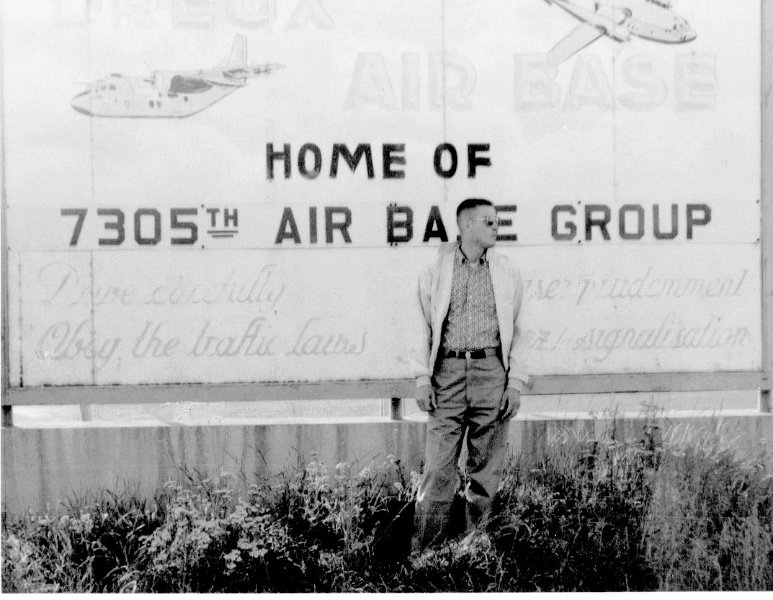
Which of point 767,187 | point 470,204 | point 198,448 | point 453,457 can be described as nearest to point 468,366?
point 453,457

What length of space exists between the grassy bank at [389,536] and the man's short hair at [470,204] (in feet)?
4.43

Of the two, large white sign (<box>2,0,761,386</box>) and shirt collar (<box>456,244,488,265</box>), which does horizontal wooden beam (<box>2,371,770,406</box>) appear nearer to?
large white sign (<box>2,0,761,386</box>)

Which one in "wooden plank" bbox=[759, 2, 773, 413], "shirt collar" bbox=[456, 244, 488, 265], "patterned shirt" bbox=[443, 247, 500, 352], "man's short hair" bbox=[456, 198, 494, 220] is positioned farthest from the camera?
"wooden plank" bbox=[759, 2, 773, 413]

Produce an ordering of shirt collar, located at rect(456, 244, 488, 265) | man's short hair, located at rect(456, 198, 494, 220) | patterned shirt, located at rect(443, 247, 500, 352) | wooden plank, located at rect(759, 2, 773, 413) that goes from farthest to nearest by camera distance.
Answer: wooden plank, located at rect(759, 2, 773, 413) → man's short hair, located at rect(456, 198, 494, 220) → shirt collar, located at rect(456, 244, 488, 265) → patterned shirt, located at rect(443, 247, 500, 352)

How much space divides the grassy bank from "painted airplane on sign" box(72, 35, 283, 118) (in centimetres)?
193

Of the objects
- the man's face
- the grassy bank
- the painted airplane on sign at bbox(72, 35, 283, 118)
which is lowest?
the grassy bank

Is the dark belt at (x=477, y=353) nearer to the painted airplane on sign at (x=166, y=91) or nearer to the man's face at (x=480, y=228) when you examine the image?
the man's face at (x=480, y=228)

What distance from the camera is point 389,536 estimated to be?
5.30m

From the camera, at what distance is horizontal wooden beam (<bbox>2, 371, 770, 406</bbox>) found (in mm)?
5395

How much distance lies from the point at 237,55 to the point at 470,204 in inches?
56.0

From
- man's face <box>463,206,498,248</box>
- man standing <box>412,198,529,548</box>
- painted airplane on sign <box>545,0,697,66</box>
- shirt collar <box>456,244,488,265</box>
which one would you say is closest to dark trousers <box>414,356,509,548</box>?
man standing <box>412,198,529,548</box>

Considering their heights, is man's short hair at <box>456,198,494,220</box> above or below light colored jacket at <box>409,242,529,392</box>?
above

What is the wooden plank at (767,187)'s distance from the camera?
5.53 meters

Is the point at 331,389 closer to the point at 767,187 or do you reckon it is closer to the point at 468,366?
the point at 468,366
